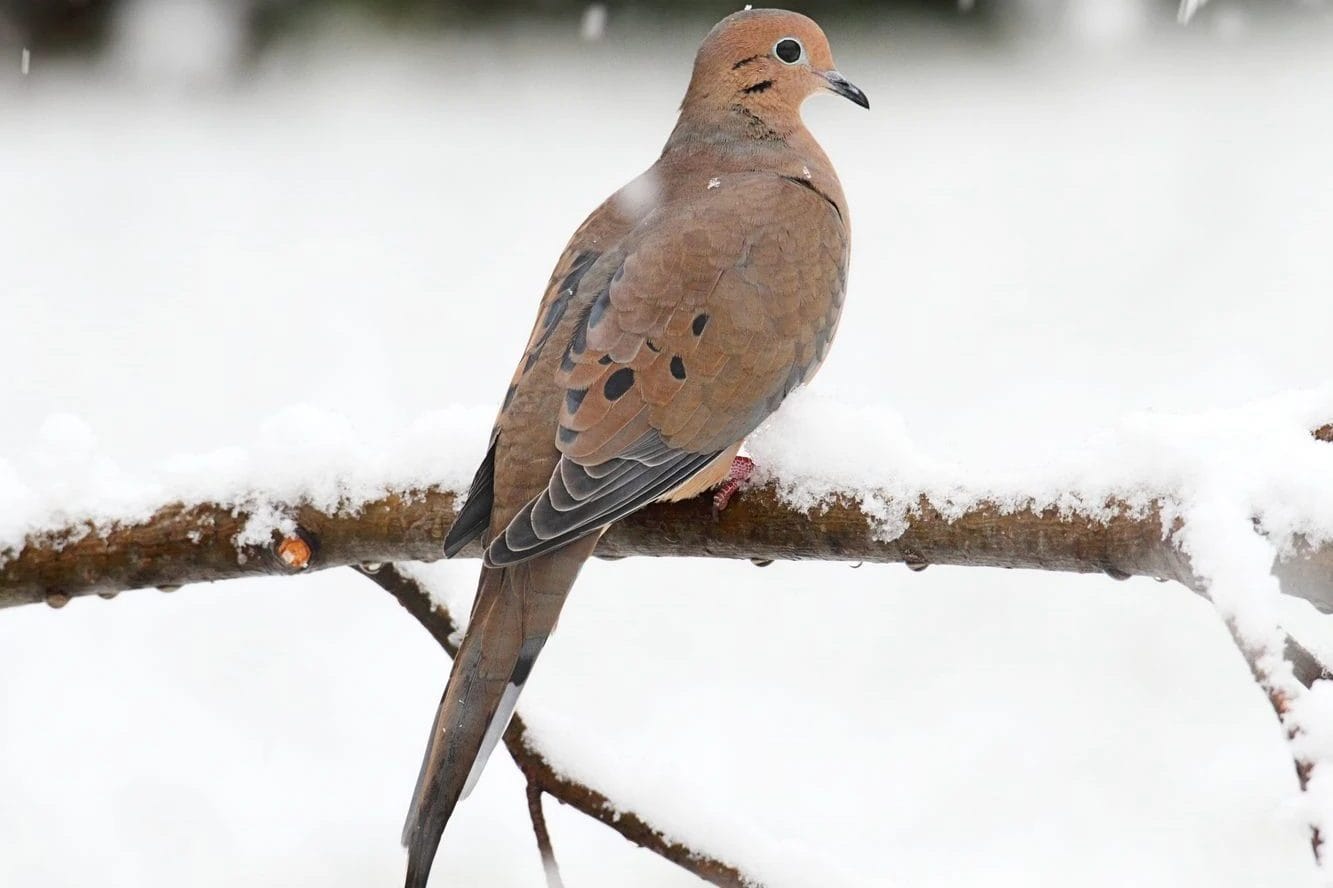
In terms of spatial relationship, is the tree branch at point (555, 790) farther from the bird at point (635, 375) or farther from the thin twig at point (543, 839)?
the bird at point (635, 375)

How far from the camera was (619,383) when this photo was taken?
1866mm

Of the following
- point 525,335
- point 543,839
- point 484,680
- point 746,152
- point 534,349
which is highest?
point 525,335

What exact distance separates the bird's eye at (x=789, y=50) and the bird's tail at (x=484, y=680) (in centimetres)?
101

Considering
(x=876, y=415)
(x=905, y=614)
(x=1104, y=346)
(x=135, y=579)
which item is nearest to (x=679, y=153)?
(x=876, y=415)

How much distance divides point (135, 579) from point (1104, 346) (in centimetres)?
318

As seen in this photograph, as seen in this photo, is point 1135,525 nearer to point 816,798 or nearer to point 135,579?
point 135,579

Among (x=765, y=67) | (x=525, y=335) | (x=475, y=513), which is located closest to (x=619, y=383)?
(x=475, y=513)

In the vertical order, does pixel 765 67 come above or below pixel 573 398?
above

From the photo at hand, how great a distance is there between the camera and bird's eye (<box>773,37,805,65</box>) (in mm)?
2406

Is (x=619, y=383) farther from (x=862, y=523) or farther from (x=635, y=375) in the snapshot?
(x=862, y=523)

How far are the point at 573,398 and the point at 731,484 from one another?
0.75ft

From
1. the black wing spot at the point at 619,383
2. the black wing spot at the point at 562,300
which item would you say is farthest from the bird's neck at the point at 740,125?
the black wing spot at the point at 619,383

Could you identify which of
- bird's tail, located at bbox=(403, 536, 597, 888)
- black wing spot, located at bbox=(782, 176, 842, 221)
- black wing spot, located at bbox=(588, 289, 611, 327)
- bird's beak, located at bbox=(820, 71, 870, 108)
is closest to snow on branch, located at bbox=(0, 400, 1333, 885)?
bird's tail, located at bbox=(403, 536, 597, 888)

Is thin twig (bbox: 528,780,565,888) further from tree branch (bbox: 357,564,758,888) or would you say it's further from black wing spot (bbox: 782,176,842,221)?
black wing spot (bbox: 782,176,842,221)
